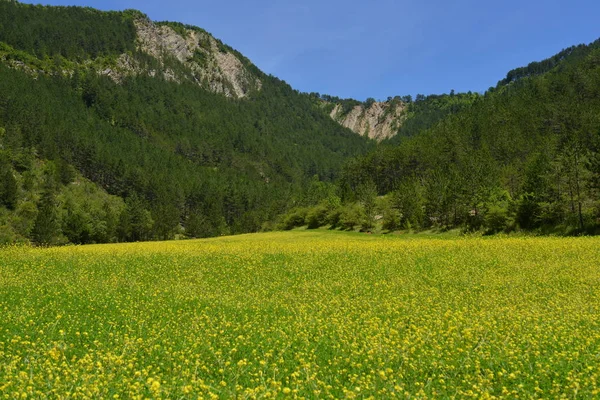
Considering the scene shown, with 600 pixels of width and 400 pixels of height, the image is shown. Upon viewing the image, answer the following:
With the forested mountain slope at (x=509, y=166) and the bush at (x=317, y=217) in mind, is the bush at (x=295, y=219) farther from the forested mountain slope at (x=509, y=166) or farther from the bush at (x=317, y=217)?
the forested mountain slope at (x=509, y=166)

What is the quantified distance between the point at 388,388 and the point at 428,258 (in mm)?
20212

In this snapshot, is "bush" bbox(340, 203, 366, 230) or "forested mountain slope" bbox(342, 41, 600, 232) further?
"bush" bbox(340, 203, 366, 230)

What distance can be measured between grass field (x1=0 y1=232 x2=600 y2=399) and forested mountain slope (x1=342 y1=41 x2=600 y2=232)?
29776 millimetres

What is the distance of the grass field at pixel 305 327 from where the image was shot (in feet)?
26.2

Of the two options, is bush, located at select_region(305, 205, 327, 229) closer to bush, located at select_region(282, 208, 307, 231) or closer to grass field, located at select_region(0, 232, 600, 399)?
bush, located at select_region(282, 208, 307, 231)

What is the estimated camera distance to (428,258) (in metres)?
26.5

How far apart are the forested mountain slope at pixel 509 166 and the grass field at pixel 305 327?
2978 cm

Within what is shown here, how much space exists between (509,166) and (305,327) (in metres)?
99.1

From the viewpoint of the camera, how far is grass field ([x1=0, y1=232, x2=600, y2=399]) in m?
7.98

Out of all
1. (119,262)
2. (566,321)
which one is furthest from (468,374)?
(119,262)

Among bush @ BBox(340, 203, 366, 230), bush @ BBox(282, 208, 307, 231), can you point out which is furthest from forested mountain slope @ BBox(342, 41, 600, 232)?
bush @ BBox(282, 208, 307, 231)

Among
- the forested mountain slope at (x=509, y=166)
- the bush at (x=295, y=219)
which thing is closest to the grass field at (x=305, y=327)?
the forested mountain slope at (x=509, y=166)

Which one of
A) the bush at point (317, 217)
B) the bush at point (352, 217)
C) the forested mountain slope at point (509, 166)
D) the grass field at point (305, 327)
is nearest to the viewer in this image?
the grass field at point (305, 327)

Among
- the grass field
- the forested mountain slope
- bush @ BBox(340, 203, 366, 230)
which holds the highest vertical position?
the forested mountain slope
